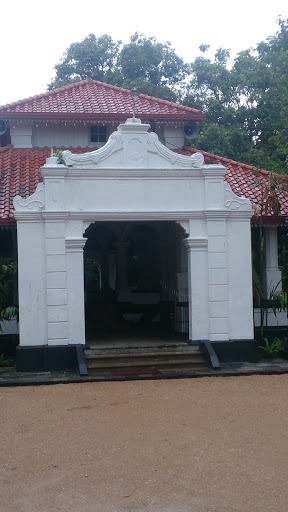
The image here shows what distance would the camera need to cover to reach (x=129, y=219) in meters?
11.2

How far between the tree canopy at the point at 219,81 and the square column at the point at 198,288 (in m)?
8.36

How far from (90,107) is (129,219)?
19.6 feet

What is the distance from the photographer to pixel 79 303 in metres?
10.9

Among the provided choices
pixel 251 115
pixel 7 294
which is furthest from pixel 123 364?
pixel 251 115

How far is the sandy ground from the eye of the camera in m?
4.90

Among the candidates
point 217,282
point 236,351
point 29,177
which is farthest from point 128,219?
point 29,177

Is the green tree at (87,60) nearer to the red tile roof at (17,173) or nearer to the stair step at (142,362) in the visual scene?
the red tile roof at (17,173)

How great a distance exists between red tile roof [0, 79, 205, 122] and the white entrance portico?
15.1 feet

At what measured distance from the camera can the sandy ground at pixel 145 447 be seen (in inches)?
193

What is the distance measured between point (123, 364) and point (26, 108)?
8170 millimetres

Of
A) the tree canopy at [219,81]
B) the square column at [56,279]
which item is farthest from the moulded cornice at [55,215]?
the tree canopy at [219,81]

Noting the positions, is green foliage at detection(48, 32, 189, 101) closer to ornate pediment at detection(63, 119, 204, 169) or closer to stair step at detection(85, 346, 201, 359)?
ornate pediment at detection(63, 119, 204, 169)

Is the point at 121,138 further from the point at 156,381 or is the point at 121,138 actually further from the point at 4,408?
the point at 4,408

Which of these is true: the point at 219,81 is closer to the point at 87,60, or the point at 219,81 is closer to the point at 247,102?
the point at 247,102
